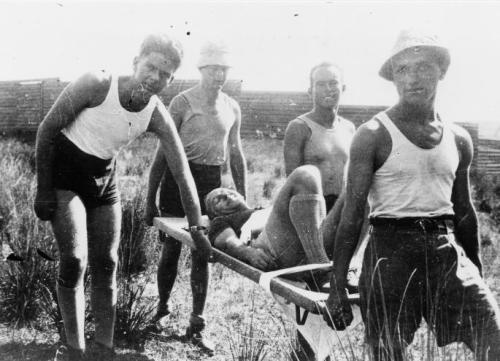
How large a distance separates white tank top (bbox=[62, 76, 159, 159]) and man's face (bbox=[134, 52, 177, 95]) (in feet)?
0.38

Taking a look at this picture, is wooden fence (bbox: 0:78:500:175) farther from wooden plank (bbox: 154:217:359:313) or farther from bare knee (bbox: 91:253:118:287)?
bare knee (bbox: 91:253:118:287)

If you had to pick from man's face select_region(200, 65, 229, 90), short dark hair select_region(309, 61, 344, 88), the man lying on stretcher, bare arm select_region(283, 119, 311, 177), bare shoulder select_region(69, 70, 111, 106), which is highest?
short dark hair select_region(309, 61, 344, 88)

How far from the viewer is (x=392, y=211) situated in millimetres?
2197

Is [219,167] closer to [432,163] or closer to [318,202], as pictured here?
[318,202]

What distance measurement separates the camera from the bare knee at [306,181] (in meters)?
3.10

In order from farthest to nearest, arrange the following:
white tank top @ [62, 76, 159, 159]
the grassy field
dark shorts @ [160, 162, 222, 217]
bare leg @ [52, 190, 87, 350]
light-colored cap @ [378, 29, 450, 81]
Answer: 1. dark shorts @ [160, 162, 222, 217]
2. the grassy field
3. white tank top @ [62, 76, 159, 159]
4. bare leg @ [52, 190, 87, 350]
5. light-colored cap @ [378, 29, 450, 81]

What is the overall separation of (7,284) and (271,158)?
8.78 meters

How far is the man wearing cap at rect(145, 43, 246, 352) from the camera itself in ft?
12.9

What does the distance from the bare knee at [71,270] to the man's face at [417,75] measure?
169 cm

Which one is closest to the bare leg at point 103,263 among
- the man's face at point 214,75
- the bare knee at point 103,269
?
the bare knee at point 103,269

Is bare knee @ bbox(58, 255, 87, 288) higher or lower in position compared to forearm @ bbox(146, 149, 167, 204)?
lower

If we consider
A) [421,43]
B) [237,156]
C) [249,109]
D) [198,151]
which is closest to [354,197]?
[421,43]

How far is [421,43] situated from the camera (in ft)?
7.27

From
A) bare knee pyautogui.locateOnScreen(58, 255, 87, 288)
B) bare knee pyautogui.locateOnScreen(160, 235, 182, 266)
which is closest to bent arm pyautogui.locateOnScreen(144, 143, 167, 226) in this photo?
bare knee pyautogui.locateOnScreen(160, 235, 182, 266)
